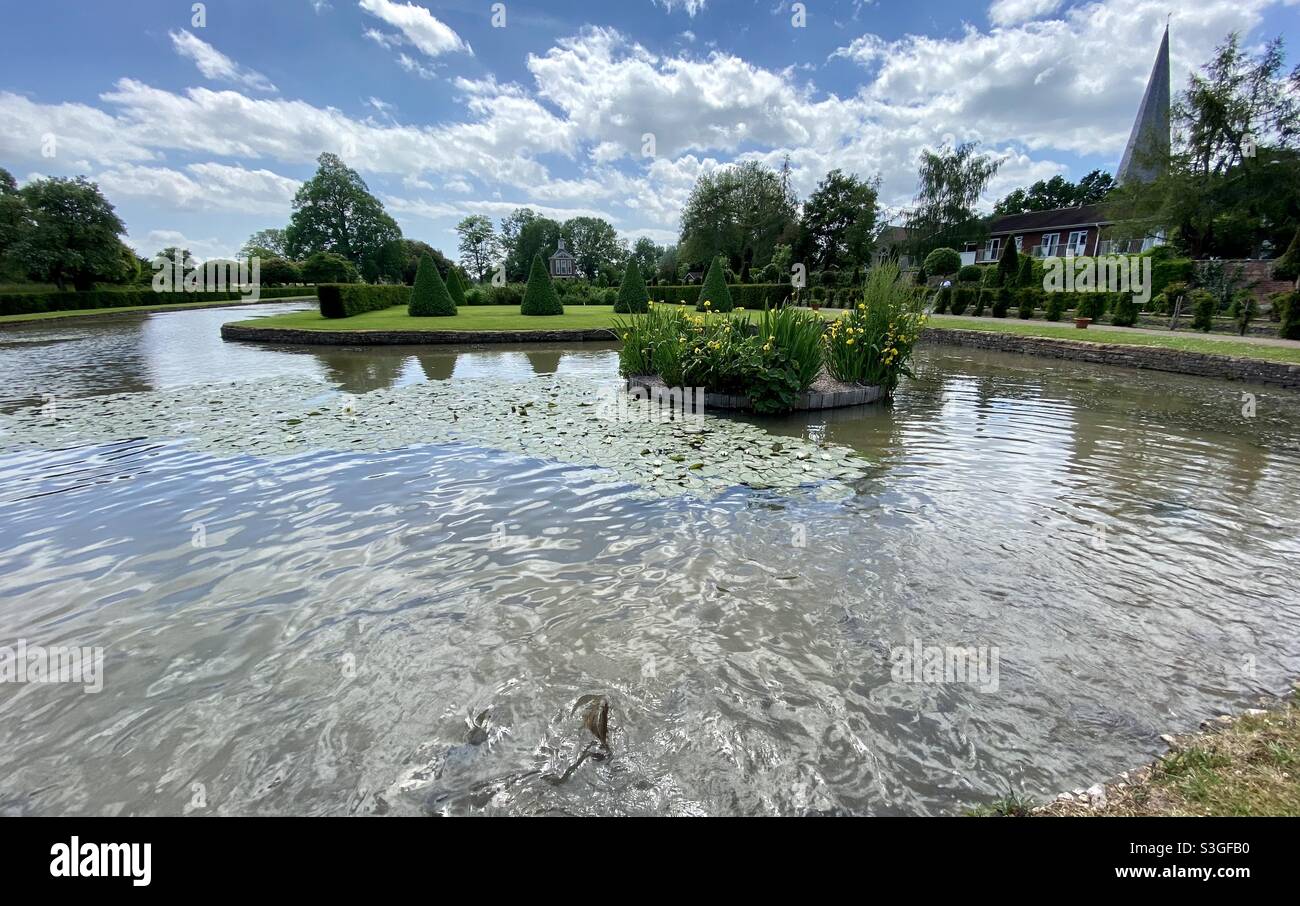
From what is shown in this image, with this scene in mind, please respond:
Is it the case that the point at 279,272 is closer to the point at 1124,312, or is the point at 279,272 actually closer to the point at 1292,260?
the point at 1124,312

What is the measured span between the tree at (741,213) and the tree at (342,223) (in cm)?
3656

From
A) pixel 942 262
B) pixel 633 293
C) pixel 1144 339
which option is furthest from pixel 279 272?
pixel 1144 339

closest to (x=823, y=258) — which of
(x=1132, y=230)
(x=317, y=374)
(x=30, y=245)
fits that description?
(x=1132, y=230)

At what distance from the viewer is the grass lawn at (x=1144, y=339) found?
12725mm

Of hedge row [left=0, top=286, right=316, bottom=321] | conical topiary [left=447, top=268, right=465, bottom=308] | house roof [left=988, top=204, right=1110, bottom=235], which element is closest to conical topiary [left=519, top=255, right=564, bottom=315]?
conical topiary [left=447, top=268, right=465, bottom=308]

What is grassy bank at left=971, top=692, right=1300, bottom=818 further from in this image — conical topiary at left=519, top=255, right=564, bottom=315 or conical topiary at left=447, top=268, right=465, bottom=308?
conical topiary at left=447, top=268, right=465, bottom=308

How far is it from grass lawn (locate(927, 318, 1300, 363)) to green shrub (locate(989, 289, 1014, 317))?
9.70 feet

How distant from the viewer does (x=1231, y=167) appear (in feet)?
95.0

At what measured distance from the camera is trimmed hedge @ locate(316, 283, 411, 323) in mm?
22062

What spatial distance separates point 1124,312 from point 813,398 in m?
17.1

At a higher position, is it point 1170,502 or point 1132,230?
point 1132,230

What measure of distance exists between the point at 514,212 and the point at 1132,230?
260ft

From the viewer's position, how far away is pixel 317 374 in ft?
39.0
